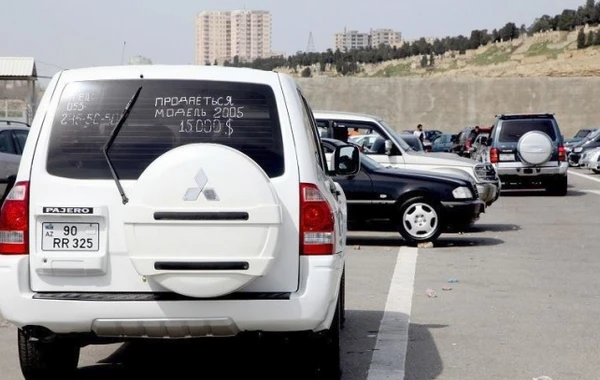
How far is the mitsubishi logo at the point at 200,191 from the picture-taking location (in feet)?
19.6

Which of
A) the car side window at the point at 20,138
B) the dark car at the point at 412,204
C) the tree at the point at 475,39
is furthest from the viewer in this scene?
the tree at the point at 475,39

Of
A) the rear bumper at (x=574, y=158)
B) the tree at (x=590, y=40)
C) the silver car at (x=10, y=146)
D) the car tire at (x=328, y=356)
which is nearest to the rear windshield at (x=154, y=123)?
the car tire at (x=328, y=356)

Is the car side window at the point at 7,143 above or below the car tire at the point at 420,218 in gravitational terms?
above

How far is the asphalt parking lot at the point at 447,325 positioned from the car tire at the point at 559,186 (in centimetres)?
1115

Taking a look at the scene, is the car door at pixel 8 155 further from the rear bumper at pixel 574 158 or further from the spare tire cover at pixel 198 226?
the rear bumper at pixel 574 158

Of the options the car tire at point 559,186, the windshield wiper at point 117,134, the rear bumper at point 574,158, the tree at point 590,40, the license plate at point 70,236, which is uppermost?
the tree at point 590,40

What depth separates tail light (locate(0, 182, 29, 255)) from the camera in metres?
6.25

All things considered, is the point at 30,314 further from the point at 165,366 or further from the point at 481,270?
the point at 481,270

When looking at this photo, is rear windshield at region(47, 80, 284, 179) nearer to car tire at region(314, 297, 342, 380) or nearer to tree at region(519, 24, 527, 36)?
car tire at region(314, 297, 342, 380)

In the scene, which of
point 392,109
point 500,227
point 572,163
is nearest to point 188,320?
point 500,227

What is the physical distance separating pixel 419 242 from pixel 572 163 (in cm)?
3002

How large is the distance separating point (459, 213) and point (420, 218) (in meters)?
0.54

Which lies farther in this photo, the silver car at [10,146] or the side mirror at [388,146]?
the side mirror at [388,146]

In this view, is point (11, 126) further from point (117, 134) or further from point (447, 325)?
point (117, 134)
